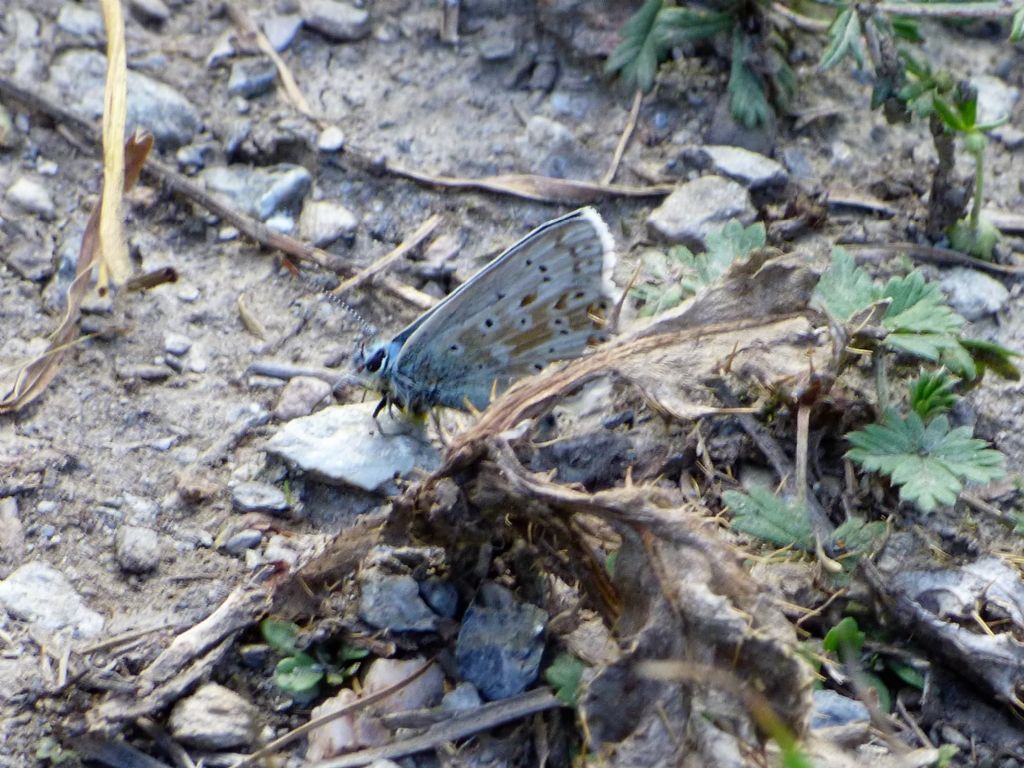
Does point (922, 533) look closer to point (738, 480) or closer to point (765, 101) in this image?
point (738, 480)

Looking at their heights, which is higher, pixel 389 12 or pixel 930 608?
pixel 389 12

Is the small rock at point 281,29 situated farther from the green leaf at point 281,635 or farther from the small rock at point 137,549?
the green leaf at point 281,635

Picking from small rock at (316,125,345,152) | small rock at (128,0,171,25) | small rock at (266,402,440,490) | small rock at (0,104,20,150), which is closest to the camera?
small rock at (266,402,440,490)

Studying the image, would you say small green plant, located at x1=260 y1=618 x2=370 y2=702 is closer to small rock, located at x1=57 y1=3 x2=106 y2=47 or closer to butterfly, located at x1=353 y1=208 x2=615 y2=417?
butterfly, located at x1=353 y1=208 x2=615 y2=417

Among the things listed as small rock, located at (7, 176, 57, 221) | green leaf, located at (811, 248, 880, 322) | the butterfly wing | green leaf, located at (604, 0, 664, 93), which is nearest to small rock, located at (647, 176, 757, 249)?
green leaf, located at (604, 0, 664, 93)

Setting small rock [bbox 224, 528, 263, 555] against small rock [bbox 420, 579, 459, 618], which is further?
small rock [bbox 224, 528, 263, 555]

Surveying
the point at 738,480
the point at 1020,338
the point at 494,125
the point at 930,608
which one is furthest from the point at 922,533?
the point at 494,125

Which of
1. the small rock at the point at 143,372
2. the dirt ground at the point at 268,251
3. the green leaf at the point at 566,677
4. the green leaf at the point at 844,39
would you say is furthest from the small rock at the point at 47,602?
the green leaf at the point at 844,39
